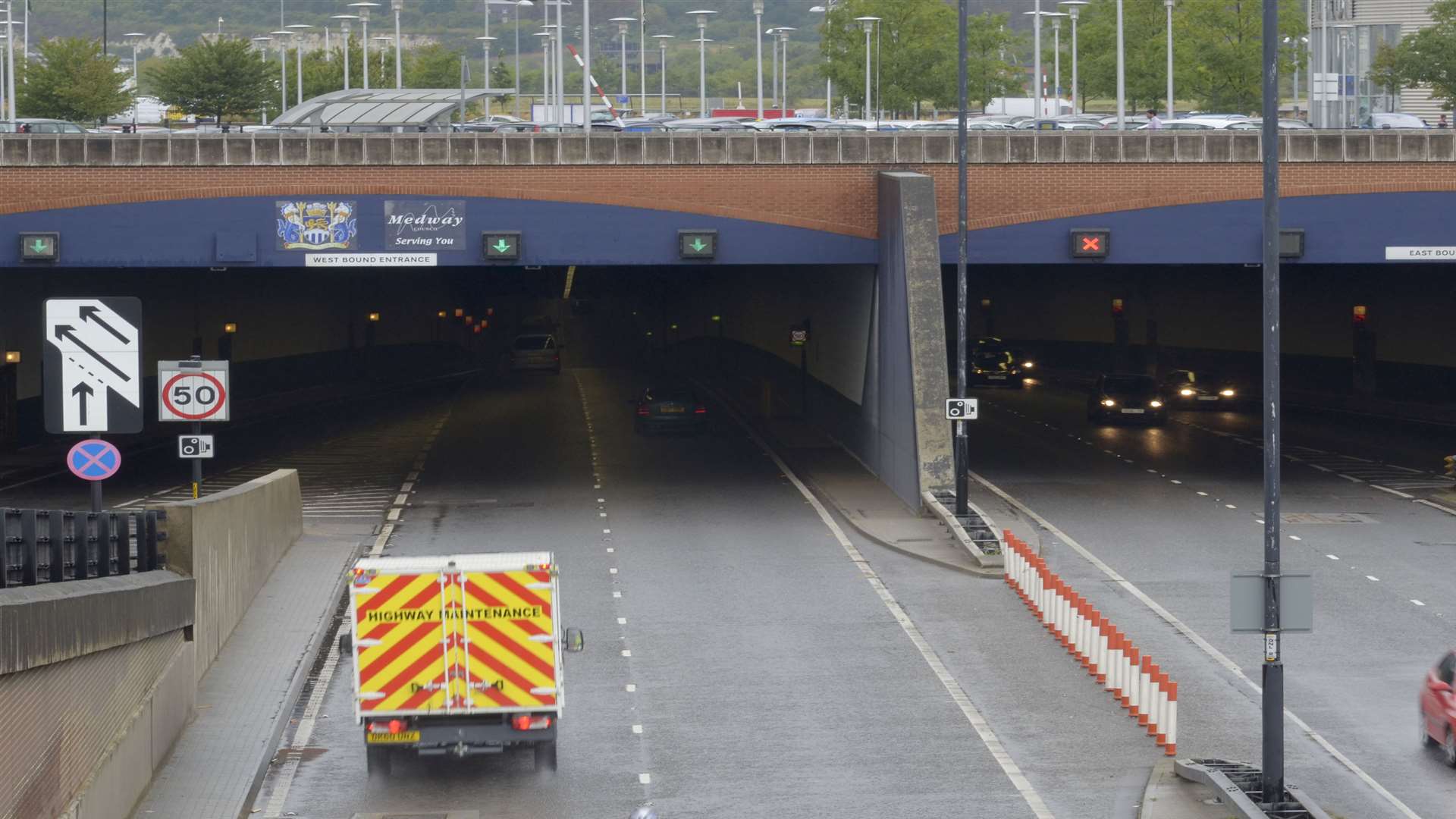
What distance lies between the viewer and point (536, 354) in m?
76.6

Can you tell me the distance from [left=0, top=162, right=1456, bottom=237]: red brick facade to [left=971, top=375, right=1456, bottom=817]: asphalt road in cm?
615

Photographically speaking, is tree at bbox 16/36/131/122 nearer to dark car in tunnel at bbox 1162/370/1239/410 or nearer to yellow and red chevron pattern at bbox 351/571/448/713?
dark car in tunnel at bbox 1162/370/1239/410

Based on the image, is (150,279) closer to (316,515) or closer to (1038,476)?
(316,515)

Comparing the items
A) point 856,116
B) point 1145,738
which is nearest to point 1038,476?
point 1145,738

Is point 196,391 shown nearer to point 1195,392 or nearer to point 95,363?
point 95,363

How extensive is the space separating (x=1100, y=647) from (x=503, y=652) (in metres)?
8.24

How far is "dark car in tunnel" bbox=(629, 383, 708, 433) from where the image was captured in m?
49.4

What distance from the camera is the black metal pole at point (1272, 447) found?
15641 millimetres

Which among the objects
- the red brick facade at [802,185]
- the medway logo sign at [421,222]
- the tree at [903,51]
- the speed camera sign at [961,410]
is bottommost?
the speed camera sign at [961,410]

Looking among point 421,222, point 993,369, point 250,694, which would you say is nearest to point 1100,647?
point 250,694

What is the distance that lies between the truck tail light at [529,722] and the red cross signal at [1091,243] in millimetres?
24185

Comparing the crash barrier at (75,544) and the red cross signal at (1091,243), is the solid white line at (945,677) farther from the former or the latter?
the crash barrier at (75,544)

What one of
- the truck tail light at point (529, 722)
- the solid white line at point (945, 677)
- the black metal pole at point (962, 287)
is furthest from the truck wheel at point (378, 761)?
the black metal pole at point (962, 287)

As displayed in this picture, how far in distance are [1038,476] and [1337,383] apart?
23.7 metres
